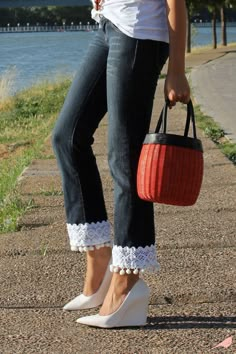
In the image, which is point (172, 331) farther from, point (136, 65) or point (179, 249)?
point (179, 249)

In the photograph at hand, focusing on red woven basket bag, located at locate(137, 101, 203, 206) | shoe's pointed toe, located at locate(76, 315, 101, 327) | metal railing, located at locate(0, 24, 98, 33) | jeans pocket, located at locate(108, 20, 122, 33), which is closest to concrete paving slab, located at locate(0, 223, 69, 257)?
shoe's pointed toe, located at locate(76, 315, 101, 327)

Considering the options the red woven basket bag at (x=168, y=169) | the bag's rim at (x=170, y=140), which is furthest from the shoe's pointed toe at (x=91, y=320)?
the bag's rim at (x=170, y=140)

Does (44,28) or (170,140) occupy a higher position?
(170,140)

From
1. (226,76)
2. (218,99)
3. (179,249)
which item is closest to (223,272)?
(179,249)

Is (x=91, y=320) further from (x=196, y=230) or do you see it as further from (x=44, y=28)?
(x=44, y=28)

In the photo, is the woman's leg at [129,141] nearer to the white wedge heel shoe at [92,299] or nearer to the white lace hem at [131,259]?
the white lace hem at [131,259]

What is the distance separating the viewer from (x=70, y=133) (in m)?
4.02

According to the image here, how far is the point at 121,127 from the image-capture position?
3912 millimetres

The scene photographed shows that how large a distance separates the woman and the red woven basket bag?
117 mm

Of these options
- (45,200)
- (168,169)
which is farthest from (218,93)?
(168,169)

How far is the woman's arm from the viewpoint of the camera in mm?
3836

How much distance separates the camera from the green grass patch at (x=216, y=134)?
380 inches

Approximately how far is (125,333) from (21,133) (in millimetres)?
12335

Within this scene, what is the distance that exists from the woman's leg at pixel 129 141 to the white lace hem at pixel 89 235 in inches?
6.5
